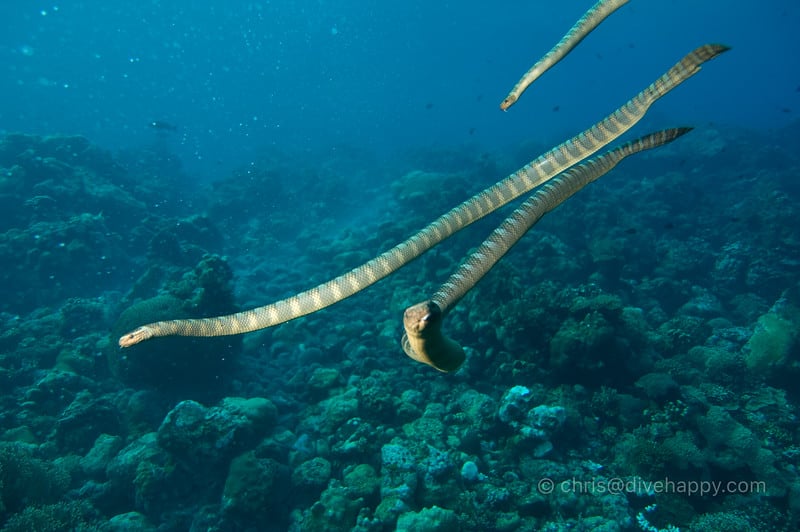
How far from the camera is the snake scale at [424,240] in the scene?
3676mm

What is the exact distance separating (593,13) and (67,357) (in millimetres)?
13620

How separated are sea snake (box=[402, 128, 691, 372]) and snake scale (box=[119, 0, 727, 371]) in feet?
0.82

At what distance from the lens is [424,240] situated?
3.98 meters

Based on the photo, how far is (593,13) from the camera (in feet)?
13.5

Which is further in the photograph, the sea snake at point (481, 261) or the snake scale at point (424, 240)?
the snake scale at point (424, 240)

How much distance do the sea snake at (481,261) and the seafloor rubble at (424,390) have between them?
165 inches

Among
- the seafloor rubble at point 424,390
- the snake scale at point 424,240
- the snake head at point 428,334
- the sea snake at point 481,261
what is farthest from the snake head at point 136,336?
the seafloor rubble at point 424,390

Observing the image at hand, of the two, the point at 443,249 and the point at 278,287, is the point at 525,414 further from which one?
the point at 278,287

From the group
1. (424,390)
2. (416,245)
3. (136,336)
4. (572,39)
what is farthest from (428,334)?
(424,390)

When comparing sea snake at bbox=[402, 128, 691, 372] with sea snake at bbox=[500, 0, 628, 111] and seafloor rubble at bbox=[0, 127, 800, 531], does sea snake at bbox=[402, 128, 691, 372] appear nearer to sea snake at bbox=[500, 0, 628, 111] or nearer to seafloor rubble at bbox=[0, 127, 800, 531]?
sea snake at bbox=[500, 0, 628, 111]

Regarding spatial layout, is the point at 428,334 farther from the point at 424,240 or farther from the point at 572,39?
the point at 572,39

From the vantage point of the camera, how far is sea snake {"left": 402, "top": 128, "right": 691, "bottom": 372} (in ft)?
6.82

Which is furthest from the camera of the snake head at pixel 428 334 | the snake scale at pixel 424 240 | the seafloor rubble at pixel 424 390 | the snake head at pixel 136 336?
the seafloor rubble at pixel 424 390

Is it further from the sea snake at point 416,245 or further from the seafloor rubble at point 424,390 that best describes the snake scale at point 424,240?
the seafloor rubble at point 424,390
